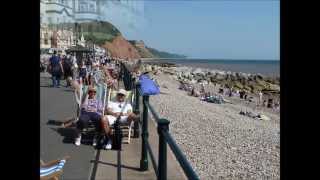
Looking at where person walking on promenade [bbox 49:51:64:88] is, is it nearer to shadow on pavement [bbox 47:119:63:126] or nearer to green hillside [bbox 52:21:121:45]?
shadow on pavement [bbox 47:119:63:126]

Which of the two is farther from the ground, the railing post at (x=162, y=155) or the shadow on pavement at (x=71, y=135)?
the railing post at (x=162, y=155)

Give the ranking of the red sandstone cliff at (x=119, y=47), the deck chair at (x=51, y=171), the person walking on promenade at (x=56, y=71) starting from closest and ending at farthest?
the deck chair at (x=51, y=171) < the person walking on promenade at (x=56, y=71) < the red sandstone cliff at (x=119, y=47)

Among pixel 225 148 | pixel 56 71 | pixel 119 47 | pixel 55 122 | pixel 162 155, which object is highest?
pixel 119 47

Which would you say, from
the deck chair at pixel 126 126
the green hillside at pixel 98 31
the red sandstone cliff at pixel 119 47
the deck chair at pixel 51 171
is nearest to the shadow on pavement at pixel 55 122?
the deck chair at pixel 126 126

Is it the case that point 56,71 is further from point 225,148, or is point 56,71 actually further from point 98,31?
point 98,31

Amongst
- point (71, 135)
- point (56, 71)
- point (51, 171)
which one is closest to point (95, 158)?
point (71, 135)

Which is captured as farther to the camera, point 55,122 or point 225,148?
point 225,148

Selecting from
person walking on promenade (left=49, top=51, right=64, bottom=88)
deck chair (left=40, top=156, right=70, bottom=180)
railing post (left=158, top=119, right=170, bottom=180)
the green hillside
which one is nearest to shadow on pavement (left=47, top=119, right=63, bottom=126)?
deck chair (left=40, top=156, right=70, bottom=180)

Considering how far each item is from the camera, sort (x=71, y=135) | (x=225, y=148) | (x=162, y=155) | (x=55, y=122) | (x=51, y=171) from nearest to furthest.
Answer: (x=162, y=155) → (x=51, y=171) → (x=71, y=135) → (x=55, y=122) → (x=225, y=148)

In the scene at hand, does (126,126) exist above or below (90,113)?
below

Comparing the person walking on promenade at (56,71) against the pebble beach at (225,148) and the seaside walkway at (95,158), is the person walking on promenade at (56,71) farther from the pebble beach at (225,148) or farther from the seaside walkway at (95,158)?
the seaside walkway at (95,158)
